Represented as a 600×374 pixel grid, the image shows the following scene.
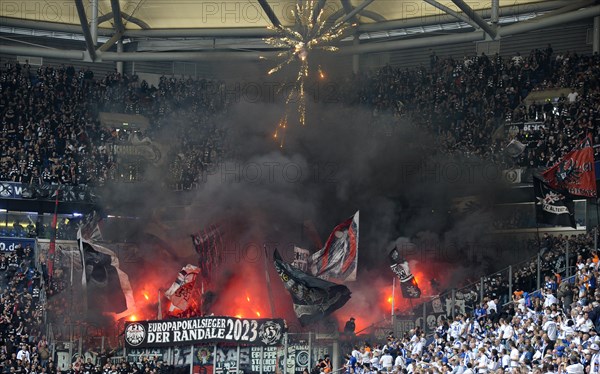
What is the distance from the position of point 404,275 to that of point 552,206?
642cm

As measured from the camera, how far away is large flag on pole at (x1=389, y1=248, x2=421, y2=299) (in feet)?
115

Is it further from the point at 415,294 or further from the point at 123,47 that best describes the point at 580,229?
the point at 123,47

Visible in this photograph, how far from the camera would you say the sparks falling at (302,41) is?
132 ft

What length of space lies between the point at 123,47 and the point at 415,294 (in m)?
20.7

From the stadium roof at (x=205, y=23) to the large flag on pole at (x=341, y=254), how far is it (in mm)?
9934

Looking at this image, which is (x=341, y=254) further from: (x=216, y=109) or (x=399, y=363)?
(x=216, y=109)

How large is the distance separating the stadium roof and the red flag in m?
12.6

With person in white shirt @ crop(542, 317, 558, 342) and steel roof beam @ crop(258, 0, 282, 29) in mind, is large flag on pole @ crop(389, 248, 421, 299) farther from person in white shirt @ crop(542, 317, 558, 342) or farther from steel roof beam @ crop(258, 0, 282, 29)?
steel roof beam @ crop(258, 0, 282, 29)

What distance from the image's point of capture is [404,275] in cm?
3528

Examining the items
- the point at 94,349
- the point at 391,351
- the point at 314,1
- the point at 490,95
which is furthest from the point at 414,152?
the point at 94,349

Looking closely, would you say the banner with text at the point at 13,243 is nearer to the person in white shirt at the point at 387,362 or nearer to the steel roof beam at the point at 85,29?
the steel roof beam at the point at 85,29

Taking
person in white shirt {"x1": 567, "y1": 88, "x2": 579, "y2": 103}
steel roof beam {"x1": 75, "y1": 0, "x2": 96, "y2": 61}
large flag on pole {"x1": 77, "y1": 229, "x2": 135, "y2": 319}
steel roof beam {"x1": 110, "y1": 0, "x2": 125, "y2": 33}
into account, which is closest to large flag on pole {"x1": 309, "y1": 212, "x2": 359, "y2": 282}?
large flag on pole {"x1": 77, "y1": 229, "x2": 135, "y2": 319}

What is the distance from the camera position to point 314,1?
1688 inches

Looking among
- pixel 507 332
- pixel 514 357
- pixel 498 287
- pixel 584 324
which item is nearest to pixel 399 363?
pixel 498 287
